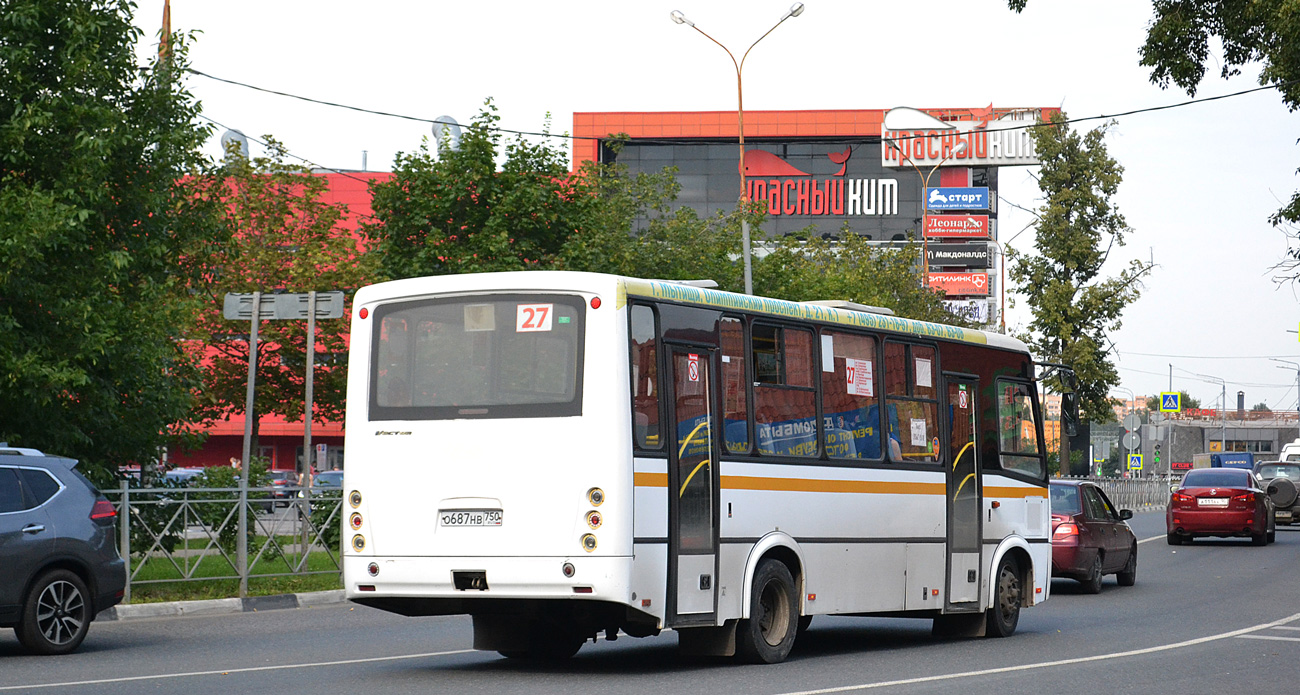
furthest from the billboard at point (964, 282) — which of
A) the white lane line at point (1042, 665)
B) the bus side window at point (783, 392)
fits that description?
the bus side window at point (783, 392)

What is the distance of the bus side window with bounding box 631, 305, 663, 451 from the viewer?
10.8m

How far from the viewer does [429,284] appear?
11.5 metres

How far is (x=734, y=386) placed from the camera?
11898mm

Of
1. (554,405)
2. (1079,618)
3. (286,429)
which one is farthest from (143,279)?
(286,429)

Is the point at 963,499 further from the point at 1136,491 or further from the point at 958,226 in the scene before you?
the point at 958,226

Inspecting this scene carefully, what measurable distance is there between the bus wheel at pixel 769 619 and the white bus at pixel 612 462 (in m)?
0.02

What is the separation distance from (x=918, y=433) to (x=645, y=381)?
3909mm

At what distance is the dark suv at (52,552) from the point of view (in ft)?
40.6

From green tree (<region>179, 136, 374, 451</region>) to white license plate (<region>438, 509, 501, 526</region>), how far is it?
1145 inches

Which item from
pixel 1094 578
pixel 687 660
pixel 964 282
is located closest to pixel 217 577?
pixel 687 660

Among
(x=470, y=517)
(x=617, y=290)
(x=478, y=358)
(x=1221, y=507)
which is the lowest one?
(x=1221, y=507)

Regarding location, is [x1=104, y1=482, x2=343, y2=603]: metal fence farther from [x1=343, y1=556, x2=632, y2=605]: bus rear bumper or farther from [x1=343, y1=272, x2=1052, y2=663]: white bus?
[x1=343, y1=556, x2=632, y2=605]: bus rear bumper

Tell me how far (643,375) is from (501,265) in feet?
64.2

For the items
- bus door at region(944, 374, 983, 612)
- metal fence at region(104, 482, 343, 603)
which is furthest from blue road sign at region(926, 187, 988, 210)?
bus door at region(944, 374, 983, 612)
